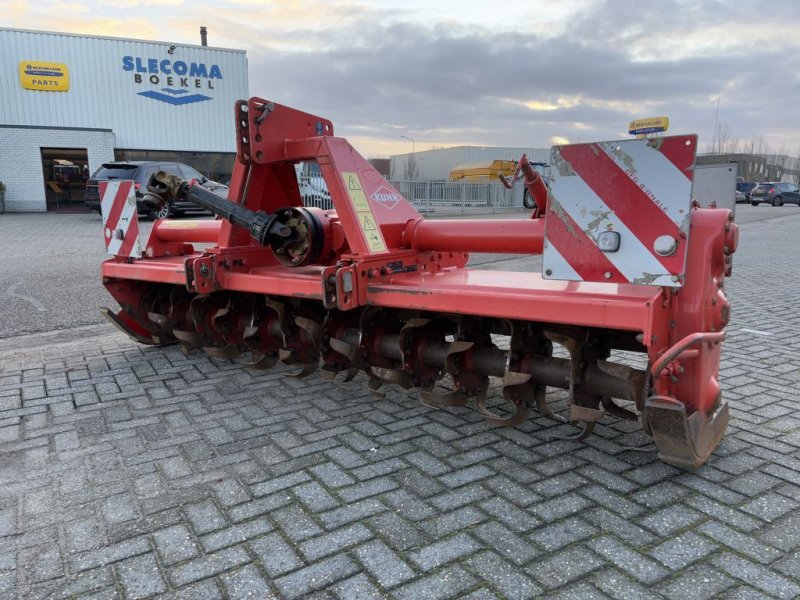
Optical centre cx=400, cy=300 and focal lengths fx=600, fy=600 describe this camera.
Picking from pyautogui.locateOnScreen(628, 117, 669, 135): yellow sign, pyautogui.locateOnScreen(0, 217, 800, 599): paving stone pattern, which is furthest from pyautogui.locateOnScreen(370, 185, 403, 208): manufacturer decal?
pyautogui.locateOnScreen(628, 117, 669, 135): yellow sign

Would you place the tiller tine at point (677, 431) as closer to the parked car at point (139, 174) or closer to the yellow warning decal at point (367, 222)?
the yellow warning decal at point (367, 222)

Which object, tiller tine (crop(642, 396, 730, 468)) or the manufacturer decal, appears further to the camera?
the manufacturer decal

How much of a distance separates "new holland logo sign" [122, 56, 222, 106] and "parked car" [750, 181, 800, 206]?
2858 centimetres

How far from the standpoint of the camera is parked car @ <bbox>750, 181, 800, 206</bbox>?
3195 cm

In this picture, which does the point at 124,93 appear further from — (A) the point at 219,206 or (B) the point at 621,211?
(B) the point at 621,211

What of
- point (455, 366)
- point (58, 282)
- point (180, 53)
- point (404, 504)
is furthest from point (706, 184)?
point (180, 53)

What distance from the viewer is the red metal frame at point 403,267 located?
2.49m

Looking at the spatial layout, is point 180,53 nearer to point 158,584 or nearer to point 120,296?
point 120,296

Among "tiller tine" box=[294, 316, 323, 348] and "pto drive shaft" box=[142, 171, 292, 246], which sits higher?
"pto drive shaft" box=[142, 171, 292, 246]

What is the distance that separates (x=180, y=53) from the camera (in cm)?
2353

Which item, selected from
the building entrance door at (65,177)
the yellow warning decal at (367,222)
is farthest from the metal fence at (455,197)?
the yellow warning decal at (367,222)

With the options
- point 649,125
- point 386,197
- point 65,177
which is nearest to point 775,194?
point 649,125

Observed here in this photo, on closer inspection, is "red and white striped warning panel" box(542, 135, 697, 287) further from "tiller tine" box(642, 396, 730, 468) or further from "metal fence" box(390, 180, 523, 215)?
"metal fence" box(390, 180, 523, 215)

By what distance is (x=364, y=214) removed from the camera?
357 cm
